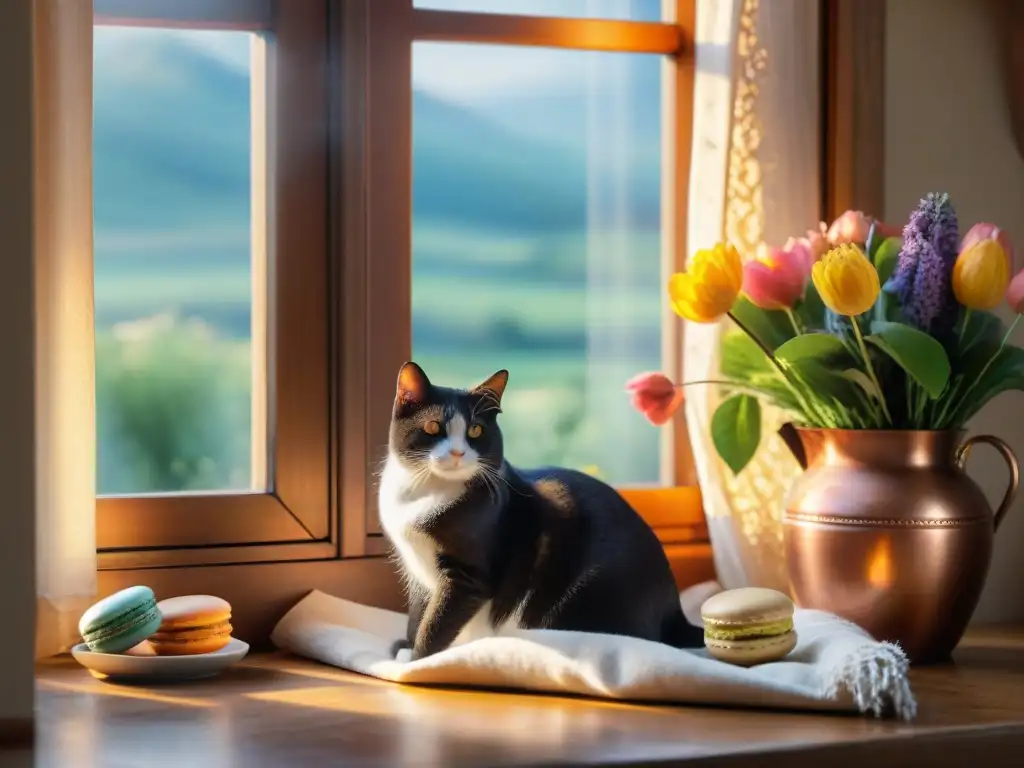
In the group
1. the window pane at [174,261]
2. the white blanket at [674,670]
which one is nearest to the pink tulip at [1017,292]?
the white blanket at [674,670]

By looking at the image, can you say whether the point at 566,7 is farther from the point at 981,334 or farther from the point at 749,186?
the point at 981,334

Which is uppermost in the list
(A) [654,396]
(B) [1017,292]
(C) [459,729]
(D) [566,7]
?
(D) [566,7]

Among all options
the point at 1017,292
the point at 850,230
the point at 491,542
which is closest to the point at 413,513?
the point at 491,542

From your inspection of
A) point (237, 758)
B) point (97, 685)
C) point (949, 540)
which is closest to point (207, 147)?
point (97, 685)

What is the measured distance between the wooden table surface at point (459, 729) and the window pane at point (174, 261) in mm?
309

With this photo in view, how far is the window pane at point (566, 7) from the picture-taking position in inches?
65.0

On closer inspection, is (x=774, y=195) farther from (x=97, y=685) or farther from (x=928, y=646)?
(x=97, y=685)

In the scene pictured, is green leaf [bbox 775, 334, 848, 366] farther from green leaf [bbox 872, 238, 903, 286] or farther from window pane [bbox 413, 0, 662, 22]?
window pane [bbox 413, 0, 662, 22]

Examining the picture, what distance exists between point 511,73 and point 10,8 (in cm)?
74

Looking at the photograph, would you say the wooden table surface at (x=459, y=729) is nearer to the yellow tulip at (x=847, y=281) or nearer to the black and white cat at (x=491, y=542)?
the black and white cat at (x=491, y=542)

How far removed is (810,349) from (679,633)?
0.33 meters

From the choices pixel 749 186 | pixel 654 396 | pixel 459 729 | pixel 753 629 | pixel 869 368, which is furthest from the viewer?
pixel 749 186

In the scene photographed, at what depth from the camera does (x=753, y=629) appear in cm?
128

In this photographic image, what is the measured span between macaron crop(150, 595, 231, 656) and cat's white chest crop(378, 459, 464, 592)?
20 centimetres
